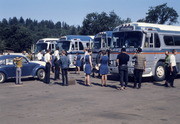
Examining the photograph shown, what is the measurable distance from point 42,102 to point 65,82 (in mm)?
4858

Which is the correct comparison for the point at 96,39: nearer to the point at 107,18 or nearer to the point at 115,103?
the point at 115,103

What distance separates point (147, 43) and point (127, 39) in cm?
122

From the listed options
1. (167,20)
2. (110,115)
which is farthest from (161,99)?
(167,20)

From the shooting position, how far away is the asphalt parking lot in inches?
297

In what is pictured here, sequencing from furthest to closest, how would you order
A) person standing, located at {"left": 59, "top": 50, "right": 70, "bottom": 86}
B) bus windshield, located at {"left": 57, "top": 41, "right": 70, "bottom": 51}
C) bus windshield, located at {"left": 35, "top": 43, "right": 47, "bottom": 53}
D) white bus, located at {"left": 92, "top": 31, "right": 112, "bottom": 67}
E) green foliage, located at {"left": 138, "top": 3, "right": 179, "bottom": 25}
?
green foliage, located at {"left": 138, "top": 3, "right": 179, "bottom": 25} < bus windshield, located at {"left": 35, "top": 43, "right": 47, "bottom": 53} < bus windshield, located at {"left": 57, "top": 41, "right": 70, "bottom": 51} < white bus, located at {"left": 92, "top": 31, "right": 112, "bottom": 67} < person standing, located at {"left": 59, "top": 50, "right": 70, "bottom": 86}

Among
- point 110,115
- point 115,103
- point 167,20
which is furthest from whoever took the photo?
point 167,20

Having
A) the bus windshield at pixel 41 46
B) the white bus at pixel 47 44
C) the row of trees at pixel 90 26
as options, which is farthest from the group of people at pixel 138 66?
the row of trees at pixel 90 26

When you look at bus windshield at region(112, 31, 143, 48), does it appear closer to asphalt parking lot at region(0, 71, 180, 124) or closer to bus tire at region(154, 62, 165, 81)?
bus tire at region(154, 62, 165, 81)

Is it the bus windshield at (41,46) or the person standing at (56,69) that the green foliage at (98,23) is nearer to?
the bus windshield at (41,46)

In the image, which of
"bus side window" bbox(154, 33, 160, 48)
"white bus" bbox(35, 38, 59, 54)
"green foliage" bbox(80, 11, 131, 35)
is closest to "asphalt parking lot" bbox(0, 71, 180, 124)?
"bus side window" bbox(154, 33, 160, 48)

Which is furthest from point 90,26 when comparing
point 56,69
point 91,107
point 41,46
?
point 91,107

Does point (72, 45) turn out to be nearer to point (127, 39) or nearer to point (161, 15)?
point (127, 39)

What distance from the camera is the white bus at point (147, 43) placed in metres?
15.4

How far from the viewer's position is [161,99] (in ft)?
35.0
